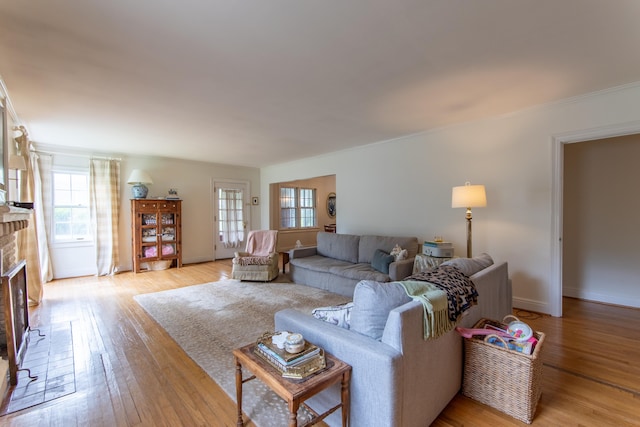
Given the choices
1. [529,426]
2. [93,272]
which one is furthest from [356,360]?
[93,272]

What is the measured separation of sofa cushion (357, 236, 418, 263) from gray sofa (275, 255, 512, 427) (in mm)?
2302

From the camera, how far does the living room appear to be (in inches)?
111

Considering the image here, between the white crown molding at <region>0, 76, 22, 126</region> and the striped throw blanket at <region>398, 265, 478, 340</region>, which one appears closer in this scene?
the striped throw blanket at <region>398, 265, 478, 340</region>

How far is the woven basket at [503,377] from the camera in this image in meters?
1.69

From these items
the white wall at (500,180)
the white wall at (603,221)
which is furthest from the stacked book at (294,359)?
the white wall at (603,221)

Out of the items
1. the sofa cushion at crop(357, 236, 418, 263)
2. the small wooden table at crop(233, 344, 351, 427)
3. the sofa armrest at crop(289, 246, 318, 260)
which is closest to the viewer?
the small wooden table at crop(233, 344, 351, 427)

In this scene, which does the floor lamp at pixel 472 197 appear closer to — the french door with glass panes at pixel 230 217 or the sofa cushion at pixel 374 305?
the sofa cushion at pixel 374 305

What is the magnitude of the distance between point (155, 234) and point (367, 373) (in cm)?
580

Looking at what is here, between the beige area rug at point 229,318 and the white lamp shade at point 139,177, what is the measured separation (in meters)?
2.43

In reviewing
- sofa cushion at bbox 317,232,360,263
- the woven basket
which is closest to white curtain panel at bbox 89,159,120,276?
sofa cushion at bbox 317,232,360,263

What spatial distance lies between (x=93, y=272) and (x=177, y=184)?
2319 millimetres

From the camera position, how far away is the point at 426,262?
11.7 ft

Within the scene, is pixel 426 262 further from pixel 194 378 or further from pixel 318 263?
pixel 194 378

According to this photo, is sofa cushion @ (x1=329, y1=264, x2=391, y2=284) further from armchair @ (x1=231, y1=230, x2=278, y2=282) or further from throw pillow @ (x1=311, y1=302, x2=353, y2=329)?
throw pillow @ (x1=311, y1=302, x2=353, y2=329)
